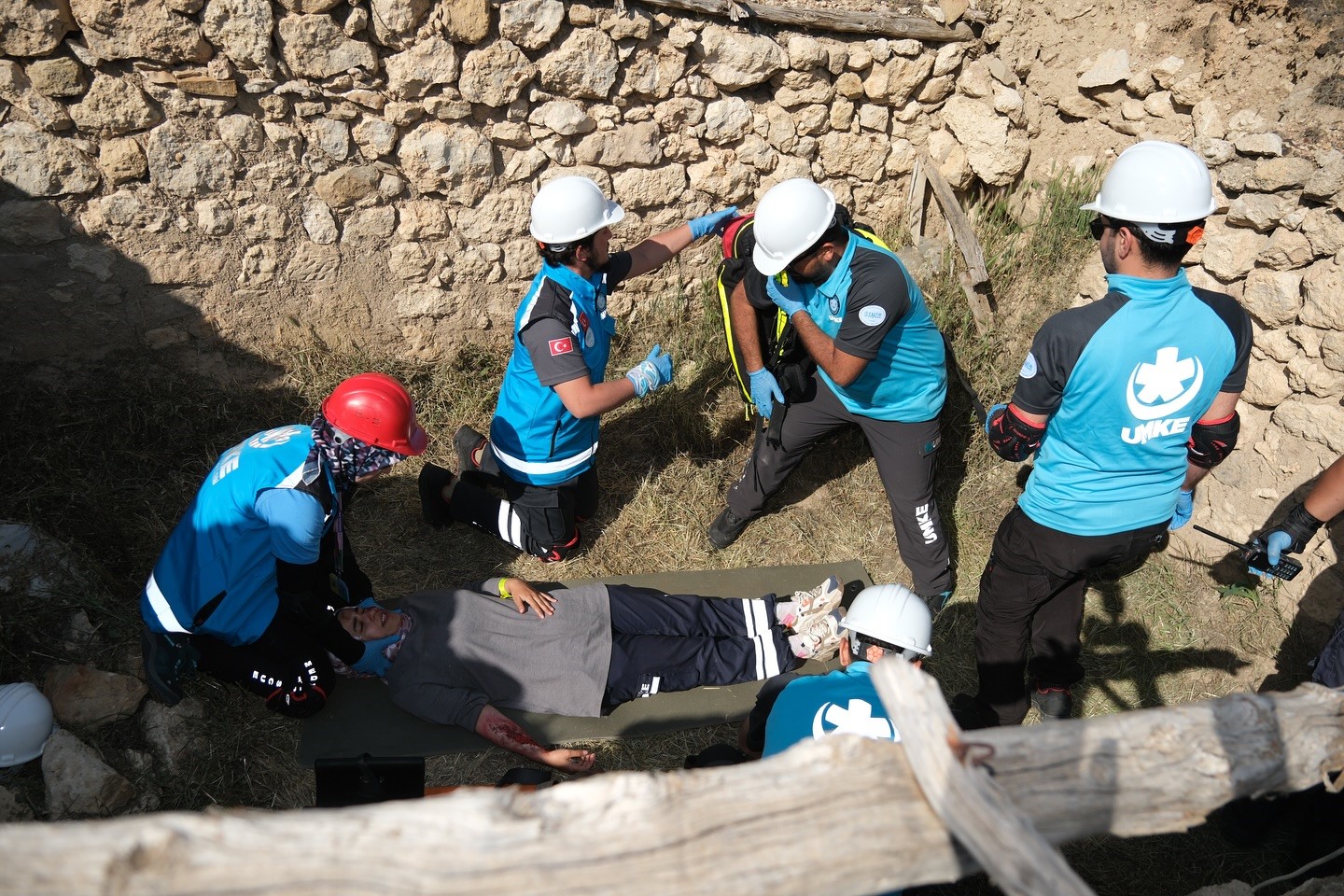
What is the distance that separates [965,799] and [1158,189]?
6.59 ft

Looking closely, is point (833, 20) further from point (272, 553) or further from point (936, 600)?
point (272, 553)

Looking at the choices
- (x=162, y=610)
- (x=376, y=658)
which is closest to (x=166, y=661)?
(x=162, y=610)

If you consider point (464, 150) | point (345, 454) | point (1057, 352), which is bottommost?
point (345, 454)

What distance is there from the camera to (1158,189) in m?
2.52

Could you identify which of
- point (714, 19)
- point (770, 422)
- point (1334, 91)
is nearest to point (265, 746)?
point (770, 422)

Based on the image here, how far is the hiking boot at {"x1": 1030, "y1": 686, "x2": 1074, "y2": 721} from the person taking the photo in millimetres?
3332

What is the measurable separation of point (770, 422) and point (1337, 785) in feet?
7.70

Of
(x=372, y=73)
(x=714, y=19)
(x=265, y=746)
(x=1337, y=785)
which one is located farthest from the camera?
(x=714, y=19)

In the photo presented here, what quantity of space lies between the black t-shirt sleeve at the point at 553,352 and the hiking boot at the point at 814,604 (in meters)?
1.28

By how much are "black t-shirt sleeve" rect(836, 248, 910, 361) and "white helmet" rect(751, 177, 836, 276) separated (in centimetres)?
21

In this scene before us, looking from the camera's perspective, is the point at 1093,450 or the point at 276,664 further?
the point at 276,664

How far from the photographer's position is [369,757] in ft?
9.21

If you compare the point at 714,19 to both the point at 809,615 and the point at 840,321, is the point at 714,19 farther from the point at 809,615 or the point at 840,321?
the point at 809,615

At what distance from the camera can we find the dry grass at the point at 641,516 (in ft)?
10.0
